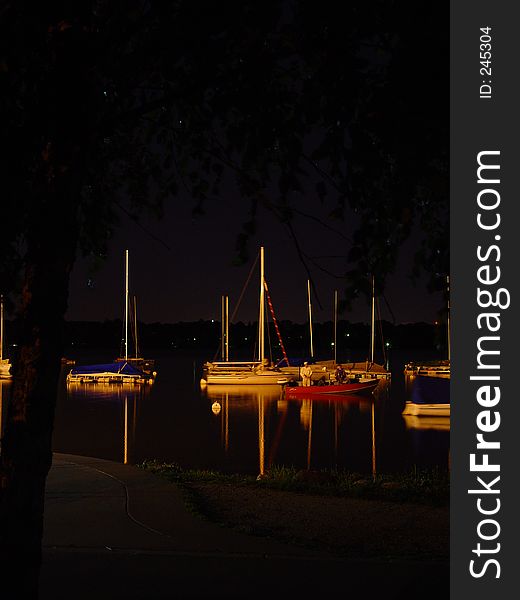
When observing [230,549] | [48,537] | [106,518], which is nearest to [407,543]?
[230,549]

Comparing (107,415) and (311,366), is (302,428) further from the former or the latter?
(311,366)

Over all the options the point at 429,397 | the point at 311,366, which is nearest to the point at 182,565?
the point at 429,397

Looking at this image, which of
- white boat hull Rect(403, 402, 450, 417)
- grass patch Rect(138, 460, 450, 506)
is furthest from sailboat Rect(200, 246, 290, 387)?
grass patch Rect(138, 460, 450, 506)

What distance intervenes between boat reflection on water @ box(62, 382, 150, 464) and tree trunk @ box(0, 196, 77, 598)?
22327mm

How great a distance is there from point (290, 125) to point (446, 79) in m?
0.93

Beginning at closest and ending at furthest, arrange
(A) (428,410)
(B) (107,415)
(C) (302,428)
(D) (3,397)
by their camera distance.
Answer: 1. (C) (302,428)
2. (A) (428,410)
3. (B) (107,415)
4. (D) (3,397)

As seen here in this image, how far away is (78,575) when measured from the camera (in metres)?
6.89

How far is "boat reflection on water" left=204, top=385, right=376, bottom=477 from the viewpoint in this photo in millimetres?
28078

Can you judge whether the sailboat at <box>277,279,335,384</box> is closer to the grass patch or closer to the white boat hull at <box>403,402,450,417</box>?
the white boat hull at <box>403,402,450,417</box>

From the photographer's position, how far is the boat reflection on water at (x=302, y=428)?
28078 mm

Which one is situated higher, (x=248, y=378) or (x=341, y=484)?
(x=341, y=484)

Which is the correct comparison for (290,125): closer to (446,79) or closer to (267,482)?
(446,79)

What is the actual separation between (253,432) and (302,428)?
285cm

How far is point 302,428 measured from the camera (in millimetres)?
38031
